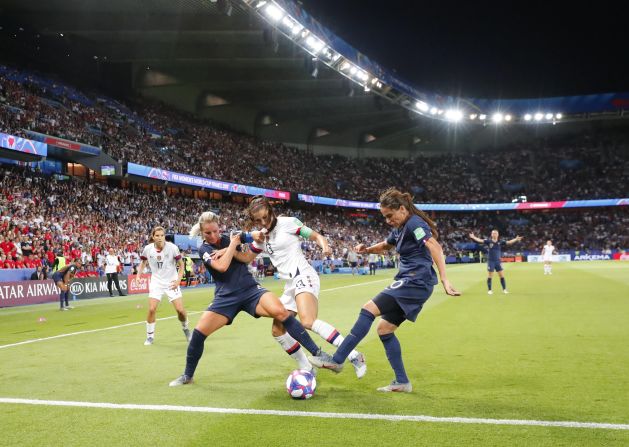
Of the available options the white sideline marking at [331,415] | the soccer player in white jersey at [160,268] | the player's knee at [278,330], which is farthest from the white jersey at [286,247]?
the soccer player in white jersey at [160,268]

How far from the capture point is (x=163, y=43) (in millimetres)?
39562

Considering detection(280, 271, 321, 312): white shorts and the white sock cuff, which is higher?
detection(280, 271, 321, 312): white shorts

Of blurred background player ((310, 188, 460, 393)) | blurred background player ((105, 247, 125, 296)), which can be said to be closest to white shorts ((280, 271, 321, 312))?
blurred background player ((310, 188, 460, 393))

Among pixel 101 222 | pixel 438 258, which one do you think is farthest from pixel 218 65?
pixel 438 258

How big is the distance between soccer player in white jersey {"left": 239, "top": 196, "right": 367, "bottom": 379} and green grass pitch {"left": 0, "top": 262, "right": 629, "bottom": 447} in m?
0.55

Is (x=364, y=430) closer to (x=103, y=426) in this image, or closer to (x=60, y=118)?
(x=103, y=426)

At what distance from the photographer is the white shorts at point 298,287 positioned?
644 cm

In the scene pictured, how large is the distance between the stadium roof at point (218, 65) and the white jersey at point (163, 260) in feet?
75.4

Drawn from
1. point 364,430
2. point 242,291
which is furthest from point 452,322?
point 364,430

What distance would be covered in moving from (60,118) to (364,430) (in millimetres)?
35302

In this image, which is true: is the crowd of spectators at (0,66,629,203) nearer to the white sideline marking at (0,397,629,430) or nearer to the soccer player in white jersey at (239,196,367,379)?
the white sideline marking at (0,397,629,430)

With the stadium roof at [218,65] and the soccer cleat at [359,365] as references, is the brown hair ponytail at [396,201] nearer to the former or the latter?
the soccer cleat at [359,365]

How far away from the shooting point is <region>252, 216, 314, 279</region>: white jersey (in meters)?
6.51

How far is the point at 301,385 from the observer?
564 cm
